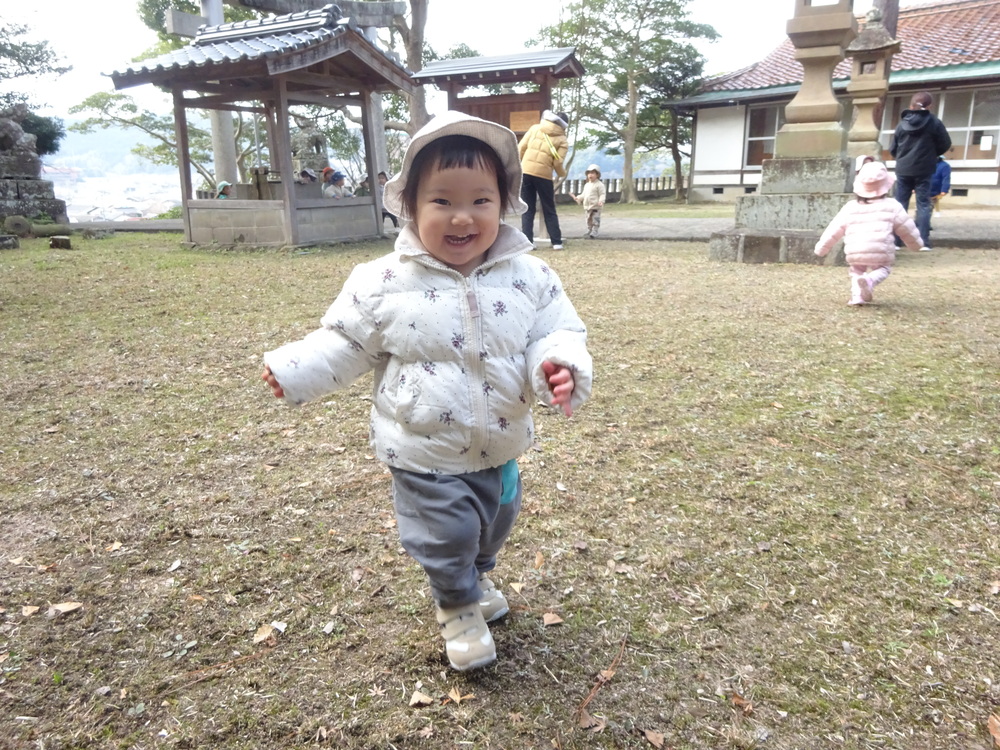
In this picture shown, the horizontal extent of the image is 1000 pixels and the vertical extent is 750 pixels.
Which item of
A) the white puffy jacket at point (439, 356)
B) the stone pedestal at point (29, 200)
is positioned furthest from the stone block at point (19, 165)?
the white puffy jacket at point (439, 356)

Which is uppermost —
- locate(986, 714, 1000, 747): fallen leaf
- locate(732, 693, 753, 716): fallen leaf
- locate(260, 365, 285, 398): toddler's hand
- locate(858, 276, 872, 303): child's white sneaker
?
locate(260, 365, 285, 398): toddler's hand

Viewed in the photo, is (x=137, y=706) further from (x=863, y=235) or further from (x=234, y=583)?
(x=863, y=235)

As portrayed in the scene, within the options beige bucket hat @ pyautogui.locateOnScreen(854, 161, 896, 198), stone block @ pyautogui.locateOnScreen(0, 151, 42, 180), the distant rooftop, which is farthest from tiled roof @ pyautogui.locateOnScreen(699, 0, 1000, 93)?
stone block @ pyautogui.locateOnScreen(0, 151, 42, 180)

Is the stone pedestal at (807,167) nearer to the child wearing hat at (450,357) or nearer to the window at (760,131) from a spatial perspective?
the child wearing hat at (450,357)

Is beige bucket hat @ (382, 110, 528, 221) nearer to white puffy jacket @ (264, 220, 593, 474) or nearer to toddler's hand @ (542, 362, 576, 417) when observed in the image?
white puffy jacket @ (264, 220, 593, 474)

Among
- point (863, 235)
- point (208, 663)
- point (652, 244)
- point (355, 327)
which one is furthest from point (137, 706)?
point (652, 244)

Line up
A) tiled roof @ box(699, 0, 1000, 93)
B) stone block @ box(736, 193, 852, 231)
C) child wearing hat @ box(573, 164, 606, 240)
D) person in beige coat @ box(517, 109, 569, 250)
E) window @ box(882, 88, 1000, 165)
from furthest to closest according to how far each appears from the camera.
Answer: window @ box(882, 88, 1000, 165) < tiled roof @ box(699, 0, 1000, 93) < child wearing hat @ box(573, 164, 606, 240) < person in beige coat @ box(517, 109, 569, 250) < stone block @ box(736, 193, 852, 231)

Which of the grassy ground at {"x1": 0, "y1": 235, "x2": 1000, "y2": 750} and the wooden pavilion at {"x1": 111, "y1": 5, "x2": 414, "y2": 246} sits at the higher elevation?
the wooden pavilion at {"x1": 111, "y1": 5, "x2": 414, "y2": 246}

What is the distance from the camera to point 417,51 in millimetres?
20109

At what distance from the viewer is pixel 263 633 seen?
6.61 feet

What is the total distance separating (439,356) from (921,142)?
9.30 meters

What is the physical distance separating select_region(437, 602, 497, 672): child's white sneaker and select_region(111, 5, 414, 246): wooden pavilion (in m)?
9.61

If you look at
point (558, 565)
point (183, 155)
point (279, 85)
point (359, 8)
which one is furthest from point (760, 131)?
point (558, 565)

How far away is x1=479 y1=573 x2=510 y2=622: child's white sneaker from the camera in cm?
204
